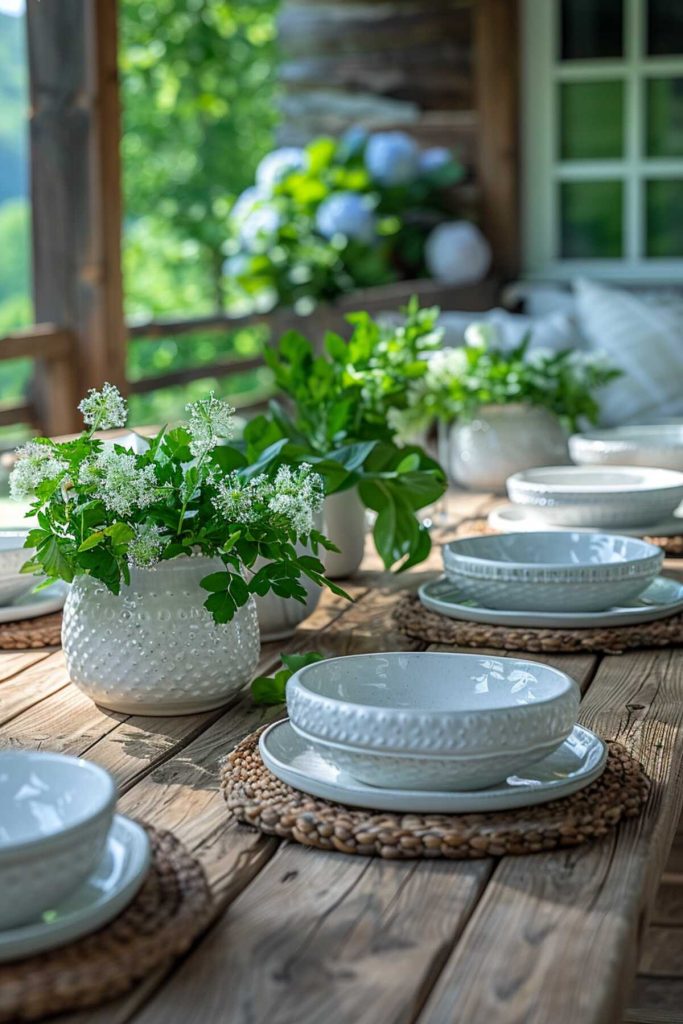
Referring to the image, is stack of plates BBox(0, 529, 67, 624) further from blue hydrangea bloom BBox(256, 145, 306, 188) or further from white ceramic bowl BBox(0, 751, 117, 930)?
blue hydrangea bloom BBox(256, 145, 306, 188)

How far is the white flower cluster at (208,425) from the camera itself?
1.16m

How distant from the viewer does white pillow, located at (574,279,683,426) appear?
11.9 ft

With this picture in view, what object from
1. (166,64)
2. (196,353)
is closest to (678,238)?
(166,64)

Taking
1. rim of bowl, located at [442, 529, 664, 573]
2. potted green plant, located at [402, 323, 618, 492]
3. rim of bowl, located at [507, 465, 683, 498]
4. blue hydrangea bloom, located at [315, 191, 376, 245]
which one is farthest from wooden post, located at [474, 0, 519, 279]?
rim of bowl, located at [442, 529, 664, 573]

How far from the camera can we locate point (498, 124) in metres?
4.68

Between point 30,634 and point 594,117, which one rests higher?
point 594,117

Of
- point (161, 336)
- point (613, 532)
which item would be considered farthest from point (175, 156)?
point (613, 532)

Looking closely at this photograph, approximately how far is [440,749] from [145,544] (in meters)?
0.35

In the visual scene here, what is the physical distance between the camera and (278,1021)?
71 centimetres

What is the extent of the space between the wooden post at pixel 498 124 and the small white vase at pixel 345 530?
317 centimetres

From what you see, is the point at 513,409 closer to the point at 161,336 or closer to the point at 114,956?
the point at 114,956

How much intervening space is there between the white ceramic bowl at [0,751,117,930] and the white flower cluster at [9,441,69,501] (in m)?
0.35

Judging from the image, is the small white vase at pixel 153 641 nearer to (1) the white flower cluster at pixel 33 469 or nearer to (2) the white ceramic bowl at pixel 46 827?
(1) the white flower cluster at pixel 33 469

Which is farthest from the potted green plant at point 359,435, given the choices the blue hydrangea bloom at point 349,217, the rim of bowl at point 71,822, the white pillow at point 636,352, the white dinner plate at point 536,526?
the blue hydrangea bloom at point 349,217
